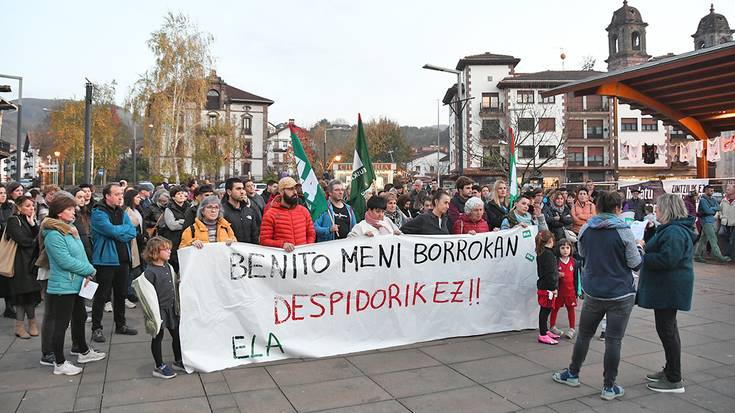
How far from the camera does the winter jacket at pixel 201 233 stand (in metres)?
5.64

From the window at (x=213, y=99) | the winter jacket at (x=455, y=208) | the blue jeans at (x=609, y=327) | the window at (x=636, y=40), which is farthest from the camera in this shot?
the window at (x=636, y=40)

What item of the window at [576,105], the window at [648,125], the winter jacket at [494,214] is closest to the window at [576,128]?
the window at [576,105]

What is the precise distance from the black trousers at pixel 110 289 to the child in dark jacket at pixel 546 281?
5026 millimetres

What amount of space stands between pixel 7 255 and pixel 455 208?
589 cm

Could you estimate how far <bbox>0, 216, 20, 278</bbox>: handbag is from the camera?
259 inches

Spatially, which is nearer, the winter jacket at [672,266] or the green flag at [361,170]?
the winter jacket at [672,266]

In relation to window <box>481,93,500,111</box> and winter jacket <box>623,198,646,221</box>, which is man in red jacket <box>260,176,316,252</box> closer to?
winter jacket <box>623,198,646,221</box>

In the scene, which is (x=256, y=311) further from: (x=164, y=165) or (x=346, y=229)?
(x=164, y=165)

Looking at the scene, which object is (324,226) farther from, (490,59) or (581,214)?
(490,59)

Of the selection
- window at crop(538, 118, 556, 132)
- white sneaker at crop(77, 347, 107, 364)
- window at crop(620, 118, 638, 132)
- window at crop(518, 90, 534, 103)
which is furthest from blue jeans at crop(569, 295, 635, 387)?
window at crop(620, 118, 638, 132)

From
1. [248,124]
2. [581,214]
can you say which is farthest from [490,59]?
[581,214]

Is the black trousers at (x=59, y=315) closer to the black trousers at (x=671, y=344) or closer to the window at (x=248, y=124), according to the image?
the black trousers at (x=671, y=344)

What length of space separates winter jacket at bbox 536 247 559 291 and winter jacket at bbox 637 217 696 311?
1.52 m

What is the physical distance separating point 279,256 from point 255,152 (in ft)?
220
